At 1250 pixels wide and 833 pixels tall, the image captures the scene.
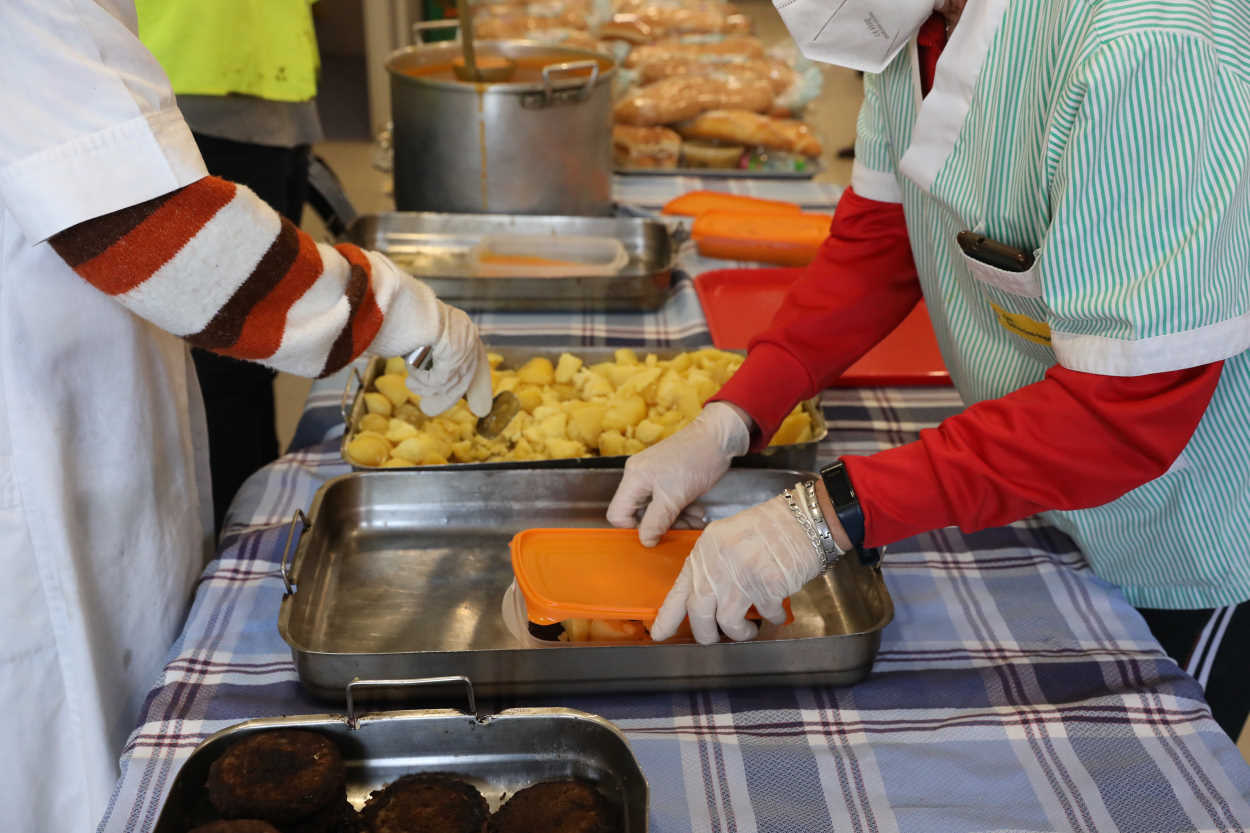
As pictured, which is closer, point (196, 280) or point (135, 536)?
point (196, 280)

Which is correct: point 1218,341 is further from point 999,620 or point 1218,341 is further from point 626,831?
point 626,831

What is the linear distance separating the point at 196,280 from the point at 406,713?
399mm

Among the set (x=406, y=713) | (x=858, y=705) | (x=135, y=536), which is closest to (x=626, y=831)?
(x=406, y=713)

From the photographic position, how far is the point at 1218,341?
34.0 inches

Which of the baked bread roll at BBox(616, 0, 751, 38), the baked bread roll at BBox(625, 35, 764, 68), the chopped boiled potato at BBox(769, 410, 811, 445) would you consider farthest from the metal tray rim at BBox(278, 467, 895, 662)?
the baked bread roll at BBox(616, 0, 751, 38)

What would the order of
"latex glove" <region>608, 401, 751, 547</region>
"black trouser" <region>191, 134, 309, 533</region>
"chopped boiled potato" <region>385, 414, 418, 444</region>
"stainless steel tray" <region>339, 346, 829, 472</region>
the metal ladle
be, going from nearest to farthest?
"latex glove" <region>608, 401, 751, 547</region> < "stainless steel tray" <region>339, 346, 829, 472</region> < "chopped boiled potato" <region>385, 414, 418, 444</region> < "black trouser" <region>191, 134, 309, 533</region> < the metal ladle

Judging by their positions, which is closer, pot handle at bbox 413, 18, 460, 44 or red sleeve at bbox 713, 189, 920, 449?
red sleeve at bbox 713, 189, 920, 449

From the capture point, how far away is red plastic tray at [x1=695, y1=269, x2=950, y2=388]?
168cm

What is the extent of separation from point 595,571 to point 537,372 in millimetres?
528

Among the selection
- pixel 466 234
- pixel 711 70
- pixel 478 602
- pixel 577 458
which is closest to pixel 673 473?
pixel 577 458

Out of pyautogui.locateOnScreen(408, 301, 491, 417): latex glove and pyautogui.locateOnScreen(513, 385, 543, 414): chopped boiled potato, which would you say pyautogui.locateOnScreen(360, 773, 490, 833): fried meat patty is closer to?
pyautogui.locateOnScreen(408, 301, 491, 417): latex glove

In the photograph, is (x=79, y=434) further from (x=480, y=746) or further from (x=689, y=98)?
(x=689, y=98)

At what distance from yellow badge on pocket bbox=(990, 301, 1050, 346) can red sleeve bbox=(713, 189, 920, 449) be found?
0.86ft

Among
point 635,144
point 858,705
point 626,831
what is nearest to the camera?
point 626,831
